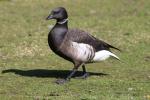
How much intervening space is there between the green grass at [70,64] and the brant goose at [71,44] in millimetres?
456

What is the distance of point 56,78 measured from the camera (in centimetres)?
1238

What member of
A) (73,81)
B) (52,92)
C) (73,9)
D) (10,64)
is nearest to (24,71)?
(10,64)

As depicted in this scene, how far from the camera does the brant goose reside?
11680 mm

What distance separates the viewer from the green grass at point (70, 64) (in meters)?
11.0

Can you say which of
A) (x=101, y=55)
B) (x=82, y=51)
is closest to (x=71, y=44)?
(x=82, y=51)

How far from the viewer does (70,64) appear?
14.1m

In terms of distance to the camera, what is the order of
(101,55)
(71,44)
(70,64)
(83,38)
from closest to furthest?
(71,44), (83,38), (101,55), (70,64)

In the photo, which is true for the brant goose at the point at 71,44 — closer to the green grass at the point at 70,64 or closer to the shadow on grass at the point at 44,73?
the green grass at the point at 70,64

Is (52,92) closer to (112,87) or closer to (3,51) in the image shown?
(112,87)

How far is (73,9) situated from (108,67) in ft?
27.5

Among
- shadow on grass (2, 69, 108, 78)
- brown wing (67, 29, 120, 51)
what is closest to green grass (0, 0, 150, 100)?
shadow on grass (2, 69, 108, 78)

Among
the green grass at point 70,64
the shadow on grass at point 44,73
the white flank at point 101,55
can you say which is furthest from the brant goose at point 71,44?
the shadow on grass at point 44,73

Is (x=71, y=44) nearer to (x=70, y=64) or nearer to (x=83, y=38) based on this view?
(x=83, y=38)

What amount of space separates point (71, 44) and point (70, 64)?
244cm
